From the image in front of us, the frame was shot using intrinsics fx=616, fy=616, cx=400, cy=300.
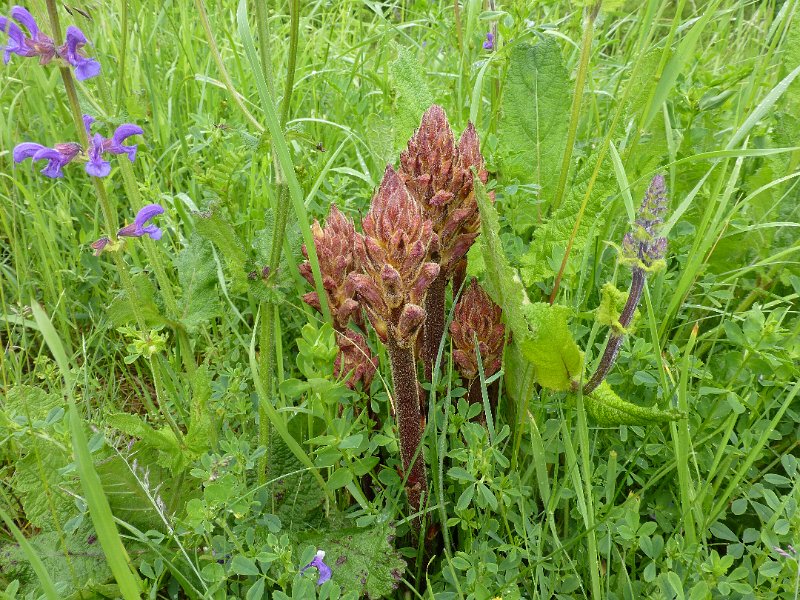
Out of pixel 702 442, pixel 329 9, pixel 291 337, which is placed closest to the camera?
pixel 702 442

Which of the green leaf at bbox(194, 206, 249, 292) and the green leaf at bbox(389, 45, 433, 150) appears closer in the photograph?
the green leaf at bbox(194, 206, 249, 292)

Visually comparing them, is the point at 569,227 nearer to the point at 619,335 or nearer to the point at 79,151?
the point at 619,335

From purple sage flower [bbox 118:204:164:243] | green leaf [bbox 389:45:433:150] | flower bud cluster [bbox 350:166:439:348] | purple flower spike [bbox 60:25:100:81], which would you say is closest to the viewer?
flower bud cluster [bbox 350:166:439:348]

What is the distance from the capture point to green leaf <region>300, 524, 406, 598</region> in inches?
54.2

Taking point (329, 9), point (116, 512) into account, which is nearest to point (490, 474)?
point (116, 512)

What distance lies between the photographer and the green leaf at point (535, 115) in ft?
6.29

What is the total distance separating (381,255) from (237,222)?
125 centimetres

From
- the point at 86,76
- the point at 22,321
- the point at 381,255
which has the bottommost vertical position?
the point at 22,321

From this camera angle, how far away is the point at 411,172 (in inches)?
57.3

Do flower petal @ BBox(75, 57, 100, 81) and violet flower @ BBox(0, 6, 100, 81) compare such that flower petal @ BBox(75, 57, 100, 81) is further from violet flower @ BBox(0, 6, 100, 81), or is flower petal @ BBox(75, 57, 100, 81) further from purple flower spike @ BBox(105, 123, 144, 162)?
purple flower spike @ BBox(105, 123, 144, 162)

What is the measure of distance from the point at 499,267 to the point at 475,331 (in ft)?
0.84

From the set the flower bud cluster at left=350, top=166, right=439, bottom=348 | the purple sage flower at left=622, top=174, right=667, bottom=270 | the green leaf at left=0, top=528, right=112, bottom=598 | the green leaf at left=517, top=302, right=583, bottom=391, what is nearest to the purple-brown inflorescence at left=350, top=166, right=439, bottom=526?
the flower bud cluster at left=350, top=166, right=439, bottom=348

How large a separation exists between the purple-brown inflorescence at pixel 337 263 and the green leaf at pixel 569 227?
20.2 inches

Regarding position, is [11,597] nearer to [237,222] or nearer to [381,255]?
[381,255]
